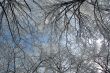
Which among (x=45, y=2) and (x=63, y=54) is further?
(x=63, y=54)

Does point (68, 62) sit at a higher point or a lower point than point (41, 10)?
lower

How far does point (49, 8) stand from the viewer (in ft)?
32.5

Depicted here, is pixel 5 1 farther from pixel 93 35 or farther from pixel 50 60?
pixel 50 60

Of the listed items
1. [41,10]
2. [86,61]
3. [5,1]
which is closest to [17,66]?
[86,61]

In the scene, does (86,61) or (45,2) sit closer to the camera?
(45,2)

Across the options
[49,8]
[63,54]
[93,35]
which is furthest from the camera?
[63,54]

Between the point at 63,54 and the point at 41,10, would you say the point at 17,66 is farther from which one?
the point at 41,10

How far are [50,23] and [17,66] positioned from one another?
25.3 ft

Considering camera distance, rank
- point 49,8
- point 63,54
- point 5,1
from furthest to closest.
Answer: point 63,54 < point 49,8 < point 5,1

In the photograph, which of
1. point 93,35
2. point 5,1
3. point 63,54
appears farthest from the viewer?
point 63,54

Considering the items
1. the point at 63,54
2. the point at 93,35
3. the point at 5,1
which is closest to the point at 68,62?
the point at 63,54

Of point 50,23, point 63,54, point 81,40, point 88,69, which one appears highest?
point 50,23

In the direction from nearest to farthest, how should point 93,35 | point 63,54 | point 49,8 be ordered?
point 49,8 < point 93,35 < point 63,54

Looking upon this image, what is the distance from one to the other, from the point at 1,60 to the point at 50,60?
319cm
